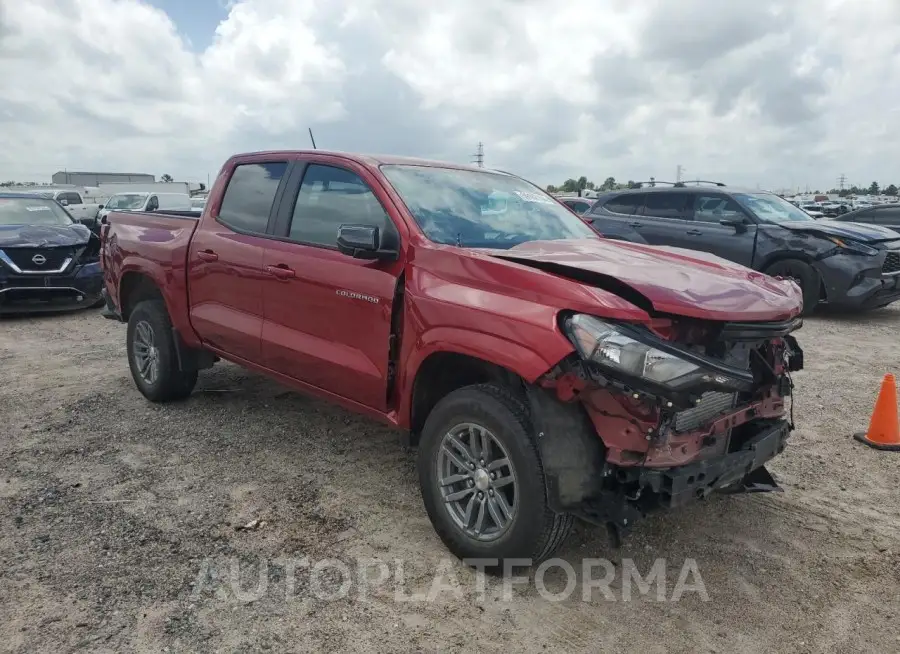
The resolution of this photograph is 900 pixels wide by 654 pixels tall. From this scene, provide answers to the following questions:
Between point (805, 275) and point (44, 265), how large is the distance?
33.0 feet

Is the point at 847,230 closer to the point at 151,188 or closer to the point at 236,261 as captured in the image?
the point at 236,261

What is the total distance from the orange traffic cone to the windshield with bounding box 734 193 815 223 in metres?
5.71

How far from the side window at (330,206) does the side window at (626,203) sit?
8.10 m

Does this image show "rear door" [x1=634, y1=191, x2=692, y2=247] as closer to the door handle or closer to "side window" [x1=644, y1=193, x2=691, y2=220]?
"side window" [x1=644, y1=193, x2=691, y2=220]

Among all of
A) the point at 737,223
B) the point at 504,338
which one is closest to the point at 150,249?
the point at 504,338

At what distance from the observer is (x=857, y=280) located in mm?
9117

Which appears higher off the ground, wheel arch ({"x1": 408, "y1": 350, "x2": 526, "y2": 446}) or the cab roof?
the cab roof

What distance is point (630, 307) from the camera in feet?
9.04

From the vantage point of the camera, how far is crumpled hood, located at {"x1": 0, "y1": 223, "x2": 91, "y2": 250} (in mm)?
9172

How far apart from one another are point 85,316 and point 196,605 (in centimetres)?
800

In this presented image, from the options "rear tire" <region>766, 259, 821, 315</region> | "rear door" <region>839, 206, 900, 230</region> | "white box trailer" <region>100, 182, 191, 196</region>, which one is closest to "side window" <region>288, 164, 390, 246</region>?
"rear tire" <region>766, 259, 821, 315</region>

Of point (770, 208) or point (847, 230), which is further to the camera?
point (770, 208)

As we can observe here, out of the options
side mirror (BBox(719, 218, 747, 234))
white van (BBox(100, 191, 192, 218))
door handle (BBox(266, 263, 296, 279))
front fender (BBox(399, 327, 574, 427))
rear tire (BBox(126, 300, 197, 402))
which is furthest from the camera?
white van (BBox(100, 191, 192, 218))

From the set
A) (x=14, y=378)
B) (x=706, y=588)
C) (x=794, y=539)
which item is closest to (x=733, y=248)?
(x=794, y=539)
